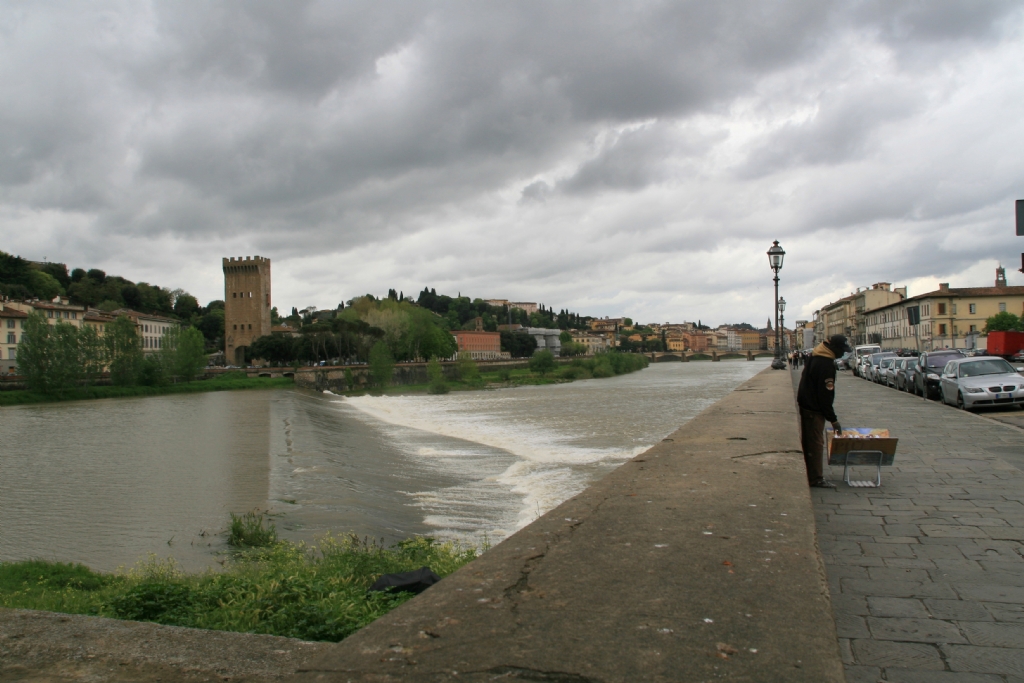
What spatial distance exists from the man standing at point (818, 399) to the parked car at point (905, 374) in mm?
17236

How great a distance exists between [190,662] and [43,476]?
1884 cm

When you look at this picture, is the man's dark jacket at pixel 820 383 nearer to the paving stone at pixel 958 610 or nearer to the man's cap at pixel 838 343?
the man's cap at pixel 838 343

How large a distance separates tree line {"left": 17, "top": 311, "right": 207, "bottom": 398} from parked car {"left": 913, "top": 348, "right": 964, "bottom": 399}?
→ 172 feet

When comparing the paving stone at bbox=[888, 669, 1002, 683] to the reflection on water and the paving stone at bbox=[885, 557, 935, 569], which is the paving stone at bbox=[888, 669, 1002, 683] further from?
the reflection on water

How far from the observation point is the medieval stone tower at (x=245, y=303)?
323 ft

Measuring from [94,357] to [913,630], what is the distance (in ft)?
207

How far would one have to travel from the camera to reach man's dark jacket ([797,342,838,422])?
659 centimetres

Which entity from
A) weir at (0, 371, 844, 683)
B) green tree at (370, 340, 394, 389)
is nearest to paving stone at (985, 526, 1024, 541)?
weir at (0, 371, 844, 683)

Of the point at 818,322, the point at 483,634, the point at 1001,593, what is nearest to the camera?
the point at 483,634

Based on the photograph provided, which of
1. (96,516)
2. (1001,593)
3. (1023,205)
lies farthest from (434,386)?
(1001,593)

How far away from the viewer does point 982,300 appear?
75750mm

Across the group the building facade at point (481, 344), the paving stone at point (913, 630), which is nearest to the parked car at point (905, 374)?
the paving stone at point (913, 630)

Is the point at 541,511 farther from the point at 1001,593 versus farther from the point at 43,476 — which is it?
the point at 43,476

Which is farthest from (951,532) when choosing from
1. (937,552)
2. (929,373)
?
(929,373)
